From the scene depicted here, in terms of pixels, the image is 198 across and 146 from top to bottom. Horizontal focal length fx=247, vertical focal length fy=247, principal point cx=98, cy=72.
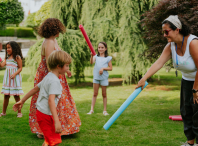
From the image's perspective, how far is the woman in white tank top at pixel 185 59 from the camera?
285cm

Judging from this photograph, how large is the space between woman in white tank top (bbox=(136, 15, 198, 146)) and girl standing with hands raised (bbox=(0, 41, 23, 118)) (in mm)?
3198

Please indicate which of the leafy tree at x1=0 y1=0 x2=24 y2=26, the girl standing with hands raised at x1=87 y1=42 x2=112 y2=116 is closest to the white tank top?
the girl standing with hands raised at x1=87 y1=42 x2=112 y2=116

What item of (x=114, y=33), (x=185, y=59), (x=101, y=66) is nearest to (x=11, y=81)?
(x=101, y=66)

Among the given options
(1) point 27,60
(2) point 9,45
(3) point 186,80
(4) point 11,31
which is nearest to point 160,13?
(3) point 186,80

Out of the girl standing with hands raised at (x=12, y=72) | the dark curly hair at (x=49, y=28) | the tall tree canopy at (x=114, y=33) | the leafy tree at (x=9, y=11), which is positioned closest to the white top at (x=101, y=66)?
the girl standing with hands raised at (x=12, y=72)

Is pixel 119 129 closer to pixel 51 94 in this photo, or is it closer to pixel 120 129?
pixel 120 129

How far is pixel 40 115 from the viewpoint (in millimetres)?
2607

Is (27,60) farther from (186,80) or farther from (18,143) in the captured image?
(186,80)

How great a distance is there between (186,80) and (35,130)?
2.34 metres

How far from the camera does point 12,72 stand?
5.25 metres

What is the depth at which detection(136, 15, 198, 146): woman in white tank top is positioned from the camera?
2.85 metres

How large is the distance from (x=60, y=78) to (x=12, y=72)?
198 centimetres

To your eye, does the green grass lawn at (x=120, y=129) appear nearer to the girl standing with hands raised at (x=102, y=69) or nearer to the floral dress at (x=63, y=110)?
the floral dress at (x=63, y=110)

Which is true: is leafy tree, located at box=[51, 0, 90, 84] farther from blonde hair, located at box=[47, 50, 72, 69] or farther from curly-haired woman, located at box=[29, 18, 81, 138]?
blonde hair, located at box=[47, 50, 72, 69]
